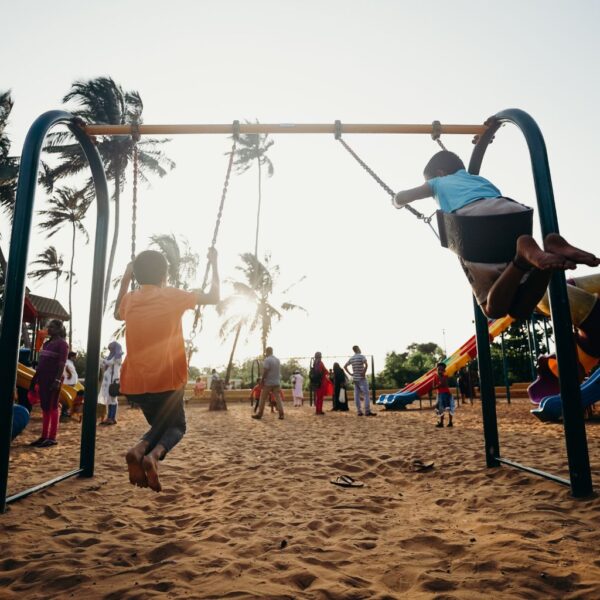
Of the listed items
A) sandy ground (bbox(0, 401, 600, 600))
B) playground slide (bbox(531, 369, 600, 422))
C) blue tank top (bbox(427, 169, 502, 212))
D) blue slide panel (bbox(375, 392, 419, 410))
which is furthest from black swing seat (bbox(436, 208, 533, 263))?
blue slide panel (bbox(375, 392, 419, 410))

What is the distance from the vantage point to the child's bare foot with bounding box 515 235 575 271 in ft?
8.04

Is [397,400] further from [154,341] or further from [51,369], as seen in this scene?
[154,341]

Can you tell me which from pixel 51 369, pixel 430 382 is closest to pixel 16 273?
pixel 51 369

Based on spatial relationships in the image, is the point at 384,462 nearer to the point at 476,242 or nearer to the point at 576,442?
the point at 576,442

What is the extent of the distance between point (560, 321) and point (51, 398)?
Result: 6.60m

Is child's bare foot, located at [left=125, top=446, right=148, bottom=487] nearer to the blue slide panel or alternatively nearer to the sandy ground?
the sandy ground

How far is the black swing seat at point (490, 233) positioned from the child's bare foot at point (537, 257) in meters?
0.20

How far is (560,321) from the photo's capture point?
134 inches

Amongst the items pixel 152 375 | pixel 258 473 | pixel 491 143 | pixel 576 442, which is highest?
pixel 491 143

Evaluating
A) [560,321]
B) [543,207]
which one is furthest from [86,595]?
[543,207]

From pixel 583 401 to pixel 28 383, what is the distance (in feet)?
36.5

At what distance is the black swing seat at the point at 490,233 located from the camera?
9.53 feet

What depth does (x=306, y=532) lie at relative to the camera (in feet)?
9.18

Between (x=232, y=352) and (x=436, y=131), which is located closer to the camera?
(x=436, y=131)
